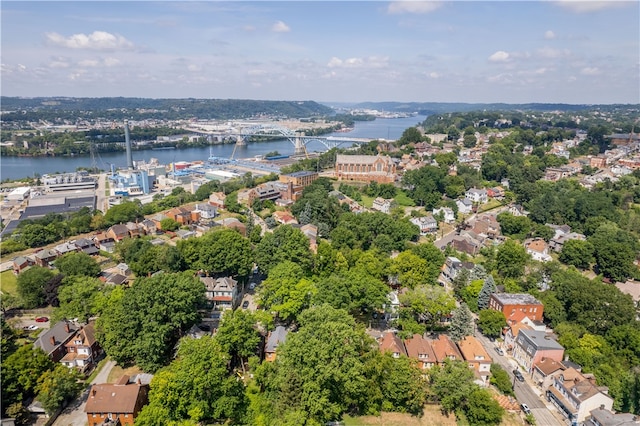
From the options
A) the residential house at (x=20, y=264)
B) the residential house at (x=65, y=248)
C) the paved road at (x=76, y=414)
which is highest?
the residential house at (x=65, y=248)

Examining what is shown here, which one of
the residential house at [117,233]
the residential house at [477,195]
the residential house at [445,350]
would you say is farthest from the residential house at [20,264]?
the residential house at [477,195]

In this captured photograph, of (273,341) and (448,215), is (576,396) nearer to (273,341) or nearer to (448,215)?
(273,341)

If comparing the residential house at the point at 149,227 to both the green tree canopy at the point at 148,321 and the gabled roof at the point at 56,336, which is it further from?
the green tree canopy at the point at 148,321

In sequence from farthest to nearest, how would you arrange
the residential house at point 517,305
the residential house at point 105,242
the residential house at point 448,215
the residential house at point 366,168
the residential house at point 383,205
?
the residential house at point 366,168 < the residential house at point 383,205 < the residential house at point 448,215 < the residential house at point 105,242 < the residential house at point 517,305

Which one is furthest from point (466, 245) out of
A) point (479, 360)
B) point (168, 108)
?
point (168, 108)

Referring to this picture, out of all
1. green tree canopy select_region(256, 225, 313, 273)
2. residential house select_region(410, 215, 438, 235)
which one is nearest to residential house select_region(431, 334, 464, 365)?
green tree canopy select_region(256, 225, 313, 273)

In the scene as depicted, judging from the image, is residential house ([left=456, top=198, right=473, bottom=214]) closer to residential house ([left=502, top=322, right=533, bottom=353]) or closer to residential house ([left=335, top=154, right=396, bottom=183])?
residential house ([left=335, top=154, right=396, bottom=183])
